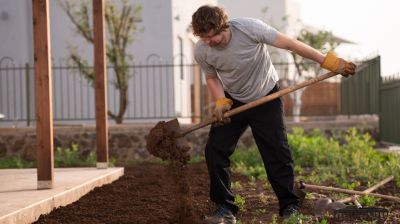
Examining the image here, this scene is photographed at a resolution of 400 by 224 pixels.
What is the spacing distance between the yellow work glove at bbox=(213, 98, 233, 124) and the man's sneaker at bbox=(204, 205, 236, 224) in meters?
0.66

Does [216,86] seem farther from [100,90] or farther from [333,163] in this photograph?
[333,163]

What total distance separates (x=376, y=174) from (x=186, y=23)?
32.9 ft

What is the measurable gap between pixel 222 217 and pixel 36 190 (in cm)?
193

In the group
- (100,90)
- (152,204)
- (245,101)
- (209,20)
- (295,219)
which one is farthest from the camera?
(100,90)

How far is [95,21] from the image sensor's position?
797cm

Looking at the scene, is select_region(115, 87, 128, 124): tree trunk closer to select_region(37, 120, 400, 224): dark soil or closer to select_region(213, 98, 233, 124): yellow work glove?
select_region(37, 120, 400, 224): dark soil

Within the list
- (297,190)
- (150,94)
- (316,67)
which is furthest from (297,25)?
(297,190)

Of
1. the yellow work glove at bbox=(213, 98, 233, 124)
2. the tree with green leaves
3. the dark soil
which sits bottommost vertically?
the dark soil

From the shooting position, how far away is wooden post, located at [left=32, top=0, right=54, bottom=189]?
5.89 meters

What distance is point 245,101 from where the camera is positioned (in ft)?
16.4

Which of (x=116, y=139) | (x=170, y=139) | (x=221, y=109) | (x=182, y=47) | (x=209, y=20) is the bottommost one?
(x=116, y=139)

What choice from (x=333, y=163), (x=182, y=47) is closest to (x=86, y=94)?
(x=182, y=47)

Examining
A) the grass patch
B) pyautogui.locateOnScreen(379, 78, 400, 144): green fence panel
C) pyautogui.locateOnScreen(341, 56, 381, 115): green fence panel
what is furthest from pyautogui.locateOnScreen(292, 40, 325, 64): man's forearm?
pyautogui.locateOnScreen(341, 56, 381, 115): green fence panel

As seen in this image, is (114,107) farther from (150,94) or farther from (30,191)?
(30,191)
